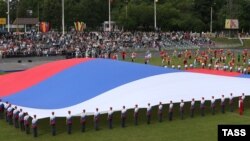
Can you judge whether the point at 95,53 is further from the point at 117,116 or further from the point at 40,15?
the point at 40,15

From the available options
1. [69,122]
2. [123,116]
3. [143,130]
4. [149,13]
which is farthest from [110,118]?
[149,13]

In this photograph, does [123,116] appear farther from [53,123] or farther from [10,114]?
[10,114]

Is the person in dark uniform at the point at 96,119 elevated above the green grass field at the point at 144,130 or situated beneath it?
elevated above

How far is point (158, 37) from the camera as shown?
183 ft

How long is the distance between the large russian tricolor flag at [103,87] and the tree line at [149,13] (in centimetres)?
4976

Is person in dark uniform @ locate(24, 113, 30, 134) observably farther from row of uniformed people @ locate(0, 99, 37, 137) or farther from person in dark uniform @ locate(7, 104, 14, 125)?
person in dark uniform @ locate(7, 104, 14, 125)

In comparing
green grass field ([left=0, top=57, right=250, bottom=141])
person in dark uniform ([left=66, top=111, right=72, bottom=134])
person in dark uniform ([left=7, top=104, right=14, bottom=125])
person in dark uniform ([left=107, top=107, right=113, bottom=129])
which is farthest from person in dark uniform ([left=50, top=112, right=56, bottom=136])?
person in dark uniform ([left=7, top=104, right=14, bottom=125])

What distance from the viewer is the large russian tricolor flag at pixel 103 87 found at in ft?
55.0

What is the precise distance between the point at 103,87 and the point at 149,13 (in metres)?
54.1

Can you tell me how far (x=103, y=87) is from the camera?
18000 mm

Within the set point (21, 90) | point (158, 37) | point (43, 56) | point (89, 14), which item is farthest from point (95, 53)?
point (89, 14)

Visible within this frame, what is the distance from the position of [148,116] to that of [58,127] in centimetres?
334

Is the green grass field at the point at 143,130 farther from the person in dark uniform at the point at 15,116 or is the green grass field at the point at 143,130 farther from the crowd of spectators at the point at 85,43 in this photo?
the crowd of spectators at the point at 85,43

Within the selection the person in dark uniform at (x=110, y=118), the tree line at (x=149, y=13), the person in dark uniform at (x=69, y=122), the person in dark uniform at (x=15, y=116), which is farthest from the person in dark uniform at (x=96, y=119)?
the tree line at (x=149, y=13)
